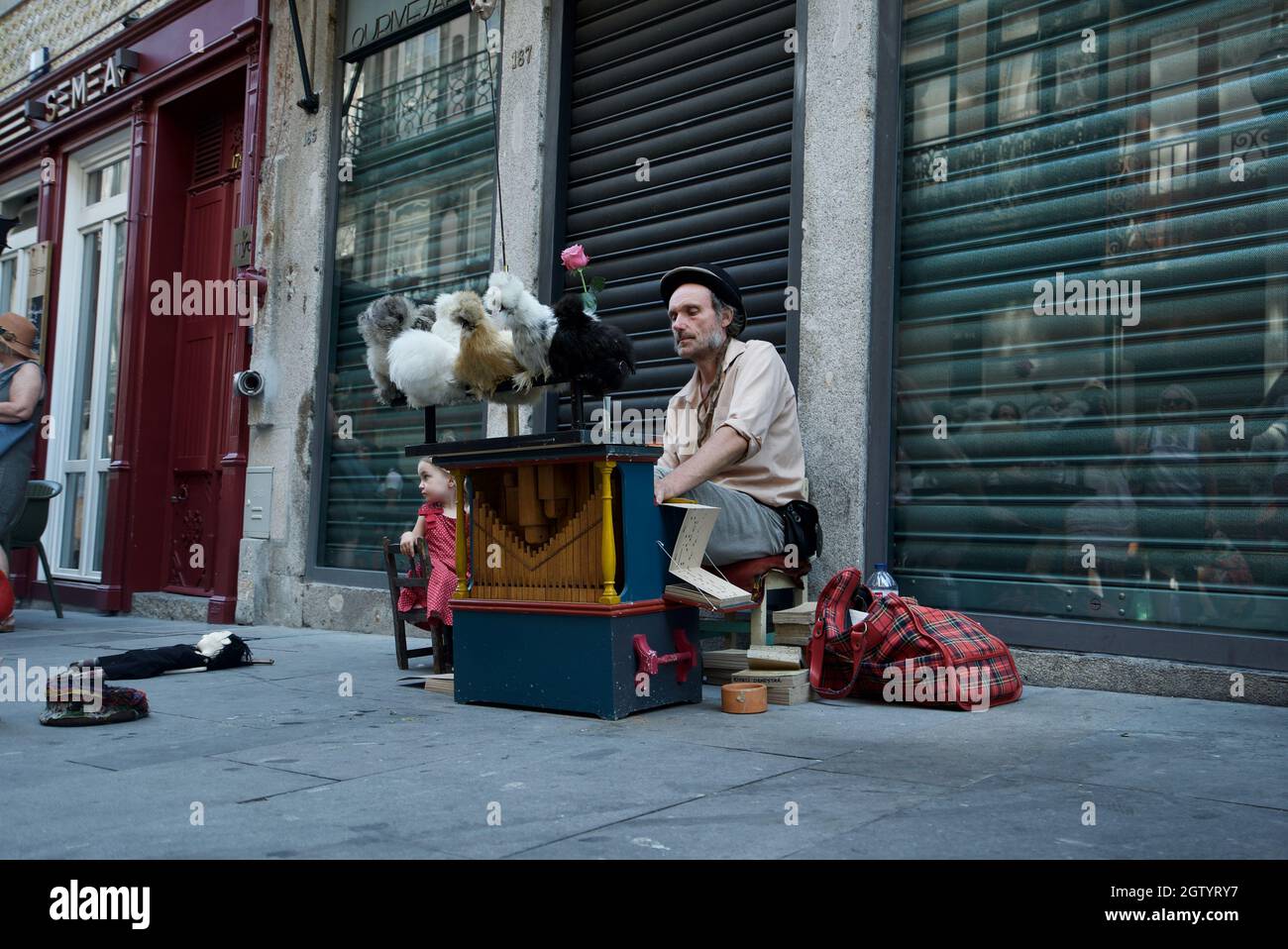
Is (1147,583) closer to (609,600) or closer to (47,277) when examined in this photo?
(609,600)

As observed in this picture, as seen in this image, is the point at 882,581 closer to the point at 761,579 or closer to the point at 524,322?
the point at 761,579

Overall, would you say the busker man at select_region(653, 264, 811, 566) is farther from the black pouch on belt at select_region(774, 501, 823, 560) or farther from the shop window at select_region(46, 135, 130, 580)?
the shop window at select_region(46, 135, 130, 580)

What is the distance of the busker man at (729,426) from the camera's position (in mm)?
4520

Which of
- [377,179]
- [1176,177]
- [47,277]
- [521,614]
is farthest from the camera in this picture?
[47,277]

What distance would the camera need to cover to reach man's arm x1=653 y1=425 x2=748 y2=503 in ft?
14.2

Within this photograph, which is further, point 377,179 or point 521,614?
point 377,179

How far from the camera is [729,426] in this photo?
4.50m

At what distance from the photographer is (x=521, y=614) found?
4.38 m

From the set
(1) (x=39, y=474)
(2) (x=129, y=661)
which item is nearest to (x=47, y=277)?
(1) (x=39, y=474)

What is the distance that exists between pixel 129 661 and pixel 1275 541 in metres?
5.00

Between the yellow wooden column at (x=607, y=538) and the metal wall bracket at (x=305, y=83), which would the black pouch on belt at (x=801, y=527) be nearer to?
the yellow wooden column at (x=607, y=538)

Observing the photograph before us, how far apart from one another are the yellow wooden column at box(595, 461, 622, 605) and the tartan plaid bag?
893mm

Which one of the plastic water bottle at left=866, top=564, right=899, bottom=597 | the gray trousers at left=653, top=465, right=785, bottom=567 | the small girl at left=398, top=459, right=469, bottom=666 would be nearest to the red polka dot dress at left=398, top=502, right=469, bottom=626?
the small girl at left=398, top=459, right=469, bottom=666

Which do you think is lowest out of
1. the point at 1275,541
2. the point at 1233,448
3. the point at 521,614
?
the point at 521,614
